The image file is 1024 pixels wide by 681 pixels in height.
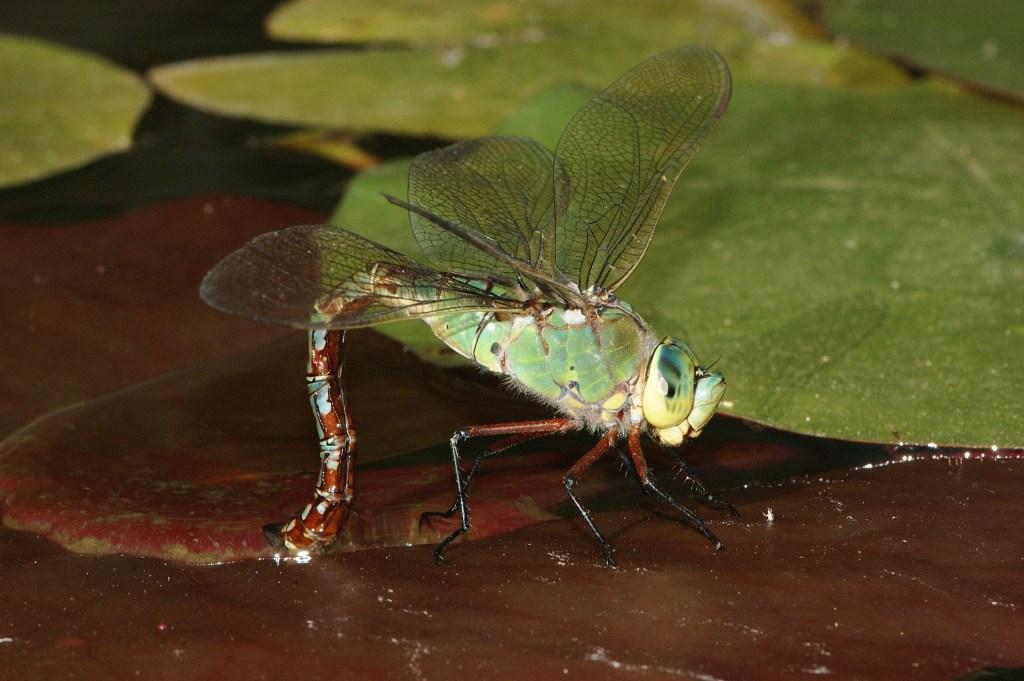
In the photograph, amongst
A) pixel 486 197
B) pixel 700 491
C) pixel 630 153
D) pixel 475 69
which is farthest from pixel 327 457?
pixel 475 69

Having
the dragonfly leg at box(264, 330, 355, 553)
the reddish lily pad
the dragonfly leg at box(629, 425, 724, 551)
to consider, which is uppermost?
the dragonfly leg at box(264, 330, 355, 553)

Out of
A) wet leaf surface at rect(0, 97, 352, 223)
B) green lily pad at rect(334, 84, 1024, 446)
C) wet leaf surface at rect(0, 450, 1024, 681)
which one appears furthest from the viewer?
wet leaf surface at rect(0, 97, 352, 223)

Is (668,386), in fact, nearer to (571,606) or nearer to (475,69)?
(571,606)

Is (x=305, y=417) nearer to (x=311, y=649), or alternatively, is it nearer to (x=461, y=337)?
(x=461, y=337)

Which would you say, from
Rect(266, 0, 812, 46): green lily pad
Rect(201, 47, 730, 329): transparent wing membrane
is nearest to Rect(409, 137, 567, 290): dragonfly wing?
Rect(201, 47, 730, 329): transparent wing membrane

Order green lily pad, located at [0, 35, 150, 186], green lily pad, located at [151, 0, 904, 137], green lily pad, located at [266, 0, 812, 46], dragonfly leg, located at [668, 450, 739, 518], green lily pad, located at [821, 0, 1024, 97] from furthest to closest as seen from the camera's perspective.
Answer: green lily pad, located at [266, 0, 812, 46] → green lily pad, located at [151, 0, 904, 137] → green lily pad, located at [821, 0, 1024, 97] → green lily pad, located at [0, 35, 150, 186] → dragonfly leg, located at [668, 450, 739, 518]

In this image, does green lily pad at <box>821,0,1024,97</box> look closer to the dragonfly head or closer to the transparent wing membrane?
the transparent wing membrane

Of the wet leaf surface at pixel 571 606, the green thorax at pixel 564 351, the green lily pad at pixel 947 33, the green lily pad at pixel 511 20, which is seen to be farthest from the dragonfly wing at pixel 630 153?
the green lily pad at pixel 511 20
